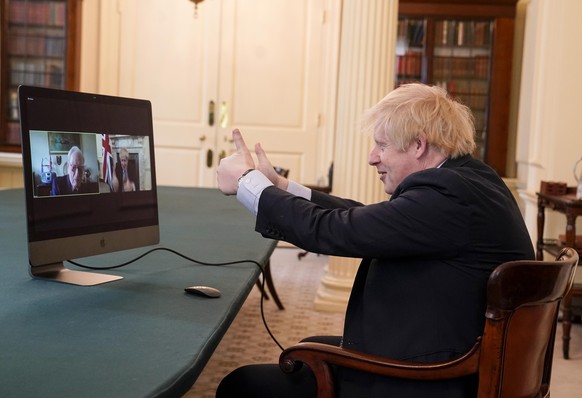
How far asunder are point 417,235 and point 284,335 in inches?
119

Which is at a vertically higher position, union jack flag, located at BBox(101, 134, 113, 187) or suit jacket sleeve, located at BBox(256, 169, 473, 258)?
union jack flag, located at BBox(101, 134, 113, 187)

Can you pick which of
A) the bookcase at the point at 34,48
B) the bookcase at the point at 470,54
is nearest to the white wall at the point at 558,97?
the bookcase at the point at 470,54

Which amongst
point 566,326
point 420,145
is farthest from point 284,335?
point 420,145

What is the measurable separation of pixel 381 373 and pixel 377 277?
0.22m

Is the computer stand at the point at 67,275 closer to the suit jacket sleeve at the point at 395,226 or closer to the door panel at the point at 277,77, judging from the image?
the suit jacket sleeve at the point at 395,226

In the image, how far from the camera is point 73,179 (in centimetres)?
205

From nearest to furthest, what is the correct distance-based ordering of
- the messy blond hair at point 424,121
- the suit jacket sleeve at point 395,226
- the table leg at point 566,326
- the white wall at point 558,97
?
1. the suit jacket sleeve at point 395,226
2. the messy blond hair at point 424,121
3. the table leg at point 566,326
4. the white wall at point 558,97

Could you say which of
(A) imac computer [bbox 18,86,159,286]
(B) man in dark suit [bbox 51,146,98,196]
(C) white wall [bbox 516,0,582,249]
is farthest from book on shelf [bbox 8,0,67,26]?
(B) man in dark suit [bbox 51,146,98,196]

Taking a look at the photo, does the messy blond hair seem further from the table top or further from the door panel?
the door panel

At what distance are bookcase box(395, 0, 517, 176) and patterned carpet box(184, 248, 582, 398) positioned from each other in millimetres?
2393

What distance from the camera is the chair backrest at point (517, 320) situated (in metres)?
1.58

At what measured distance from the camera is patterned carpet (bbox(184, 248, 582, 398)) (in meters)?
3.91

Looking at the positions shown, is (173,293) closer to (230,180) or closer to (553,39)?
(230,180)

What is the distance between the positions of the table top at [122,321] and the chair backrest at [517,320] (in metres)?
0.55
